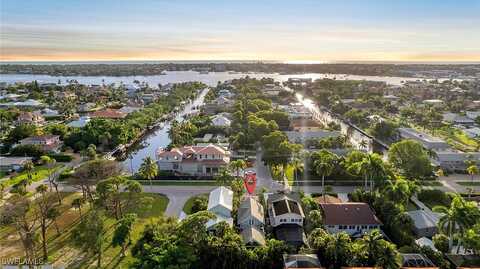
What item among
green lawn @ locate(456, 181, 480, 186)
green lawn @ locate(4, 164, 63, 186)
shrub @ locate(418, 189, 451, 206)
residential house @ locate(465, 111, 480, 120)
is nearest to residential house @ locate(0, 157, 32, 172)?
green lawn @ locate(4, 164, 63, 186)

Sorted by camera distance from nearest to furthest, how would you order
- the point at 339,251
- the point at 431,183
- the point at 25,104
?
the point at 339,251
the point at 431,183
the point at 25,104

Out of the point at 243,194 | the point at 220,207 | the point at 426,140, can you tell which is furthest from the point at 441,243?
the point at 426,140

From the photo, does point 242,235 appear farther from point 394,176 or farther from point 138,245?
point 394,176

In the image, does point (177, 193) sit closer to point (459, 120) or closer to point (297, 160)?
point (297, 160)

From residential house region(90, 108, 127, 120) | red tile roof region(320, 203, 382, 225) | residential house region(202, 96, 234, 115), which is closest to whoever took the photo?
red tile roof region(320, 203, 382, 225)

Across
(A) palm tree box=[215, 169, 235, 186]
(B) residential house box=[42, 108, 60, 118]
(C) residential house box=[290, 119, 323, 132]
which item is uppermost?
(B) residential house box=[42, 108, 60, 118]

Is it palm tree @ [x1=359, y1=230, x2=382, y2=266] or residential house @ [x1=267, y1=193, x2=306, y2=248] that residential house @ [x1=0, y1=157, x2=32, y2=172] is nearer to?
residential house @ [x1=267, y1=193, x2=306, y2=248]
